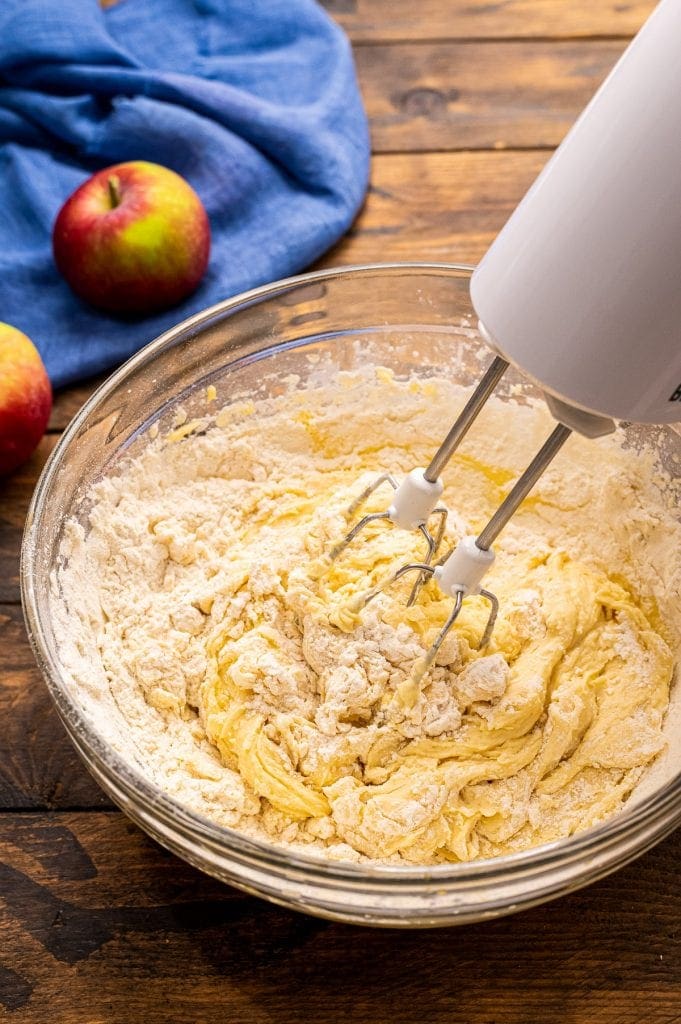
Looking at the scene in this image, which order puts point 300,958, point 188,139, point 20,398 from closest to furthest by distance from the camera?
point 300,958, point 20,398, point 188,139

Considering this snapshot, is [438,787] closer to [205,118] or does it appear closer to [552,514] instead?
[552,514]

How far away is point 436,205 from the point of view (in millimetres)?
1586

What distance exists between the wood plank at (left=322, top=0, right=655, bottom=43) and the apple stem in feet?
1.94

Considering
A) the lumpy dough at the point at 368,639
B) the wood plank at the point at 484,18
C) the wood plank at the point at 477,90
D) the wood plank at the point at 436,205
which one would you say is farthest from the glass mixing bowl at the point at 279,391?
the wood plank at the point at 484,18

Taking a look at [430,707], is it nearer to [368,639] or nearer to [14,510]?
[368,639]

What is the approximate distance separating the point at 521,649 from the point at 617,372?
16.1 inches

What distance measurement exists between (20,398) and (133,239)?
0.29 m

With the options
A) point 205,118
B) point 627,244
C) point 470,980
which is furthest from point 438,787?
point 205,118

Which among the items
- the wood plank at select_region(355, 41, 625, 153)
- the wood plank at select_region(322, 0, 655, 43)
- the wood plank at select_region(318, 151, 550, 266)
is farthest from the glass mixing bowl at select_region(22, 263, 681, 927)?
the wood plank at select_region(322, 0, 655, 43)

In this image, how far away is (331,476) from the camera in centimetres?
126

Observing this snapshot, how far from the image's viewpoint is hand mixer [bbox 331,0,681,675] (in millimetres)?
726

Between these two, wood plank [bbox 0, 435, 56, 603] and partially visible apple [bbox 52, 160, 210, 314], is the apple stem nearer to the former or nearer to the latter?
partially visible apple [bbox 52, 160, 210, 314]

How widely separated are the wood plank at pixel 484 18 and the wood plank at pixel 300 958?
1.42 metres

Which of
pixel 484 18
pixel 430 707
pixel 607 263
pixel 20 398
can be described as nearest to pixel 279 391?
pixel 20 398
